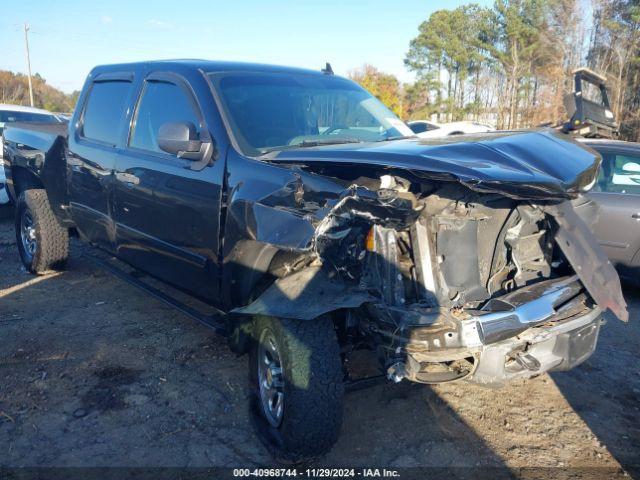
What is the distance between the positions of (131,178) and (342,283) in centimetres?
208

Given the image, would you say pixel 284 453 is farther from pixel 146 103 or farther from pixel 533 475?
pixel 146 103

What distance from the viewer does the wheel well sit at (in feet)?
18.7

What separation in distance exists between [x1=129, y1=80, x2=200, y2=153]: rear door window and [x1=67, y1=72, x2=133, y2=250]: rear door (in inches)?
9.0

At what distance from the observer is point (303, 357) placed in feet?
8.54

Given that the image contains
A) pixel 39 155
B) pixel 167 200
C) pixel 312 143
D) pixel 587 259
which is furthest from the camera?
pixel 39 155

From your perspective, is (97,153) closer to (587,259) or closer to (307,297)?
(307,297)

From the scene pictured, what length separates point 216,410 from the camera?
327cm

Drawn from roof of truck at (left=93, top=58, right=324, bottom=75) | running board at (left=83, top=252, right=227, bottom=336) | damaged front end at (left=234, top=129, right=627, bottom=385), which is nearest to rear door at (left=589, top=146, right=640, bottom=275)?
damaged front end at (left=234, top=129, right=627, bottom=385)

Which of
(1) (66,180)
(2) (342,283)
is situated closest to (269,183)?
(2) (342,283)

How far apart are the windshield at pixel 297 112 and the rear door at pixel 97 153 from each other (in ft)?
3.82

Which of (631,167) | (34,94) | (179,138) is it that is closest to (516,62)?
(631,167)

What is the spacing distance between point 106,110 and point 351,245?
2979 mm

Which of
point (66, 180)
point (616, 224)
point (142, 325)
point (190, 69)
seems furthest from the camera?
point (616, 224)

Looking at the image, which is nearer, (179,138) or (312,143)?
(179,138)
